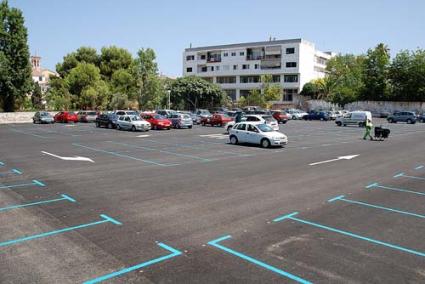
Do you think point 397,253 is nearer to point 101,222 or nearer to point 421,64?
point 101,222

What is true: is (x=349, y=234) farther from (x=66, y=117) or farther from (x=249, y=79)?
(x=249, y=79)

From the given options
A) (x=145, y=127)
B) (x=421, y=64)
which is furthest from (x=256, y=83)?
(x=145, y=127)

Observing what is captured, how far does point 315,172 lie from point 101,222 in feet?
29.0

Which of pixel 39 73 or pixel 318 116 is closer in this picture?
pixel 318 116

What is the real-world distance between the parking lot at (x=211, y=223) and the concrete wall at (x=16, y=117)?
42067 mm

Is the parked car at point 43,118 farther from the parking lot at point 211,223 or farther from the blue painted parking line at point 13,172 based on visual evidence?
the blue painted parking line at point 13,172

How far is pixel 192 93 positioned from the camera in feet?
229

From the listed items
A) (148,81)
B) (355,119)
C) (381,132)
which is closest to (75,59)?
(148,81)

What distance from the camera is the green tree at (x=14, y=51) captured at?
53031 mm

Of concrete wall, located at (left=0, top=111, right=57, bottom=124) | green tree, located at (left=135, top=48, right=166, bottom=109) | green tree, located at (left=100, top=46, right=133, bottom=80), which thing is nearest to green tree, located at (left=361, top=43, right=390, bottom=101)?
green tree, located at (left=135, top=48, right=166, bottom=109)

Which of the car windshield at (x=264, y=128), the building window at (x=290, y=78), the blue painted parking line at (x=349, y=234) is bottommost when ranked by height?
the blue painted parking line at (x=349, y=234)

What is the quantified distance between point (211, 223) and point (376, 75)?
7555 centimetres

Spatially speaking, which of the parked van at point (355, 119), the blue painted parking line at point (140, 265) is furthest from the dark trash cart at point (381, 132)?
the blue painted parking line at point (140, 265)

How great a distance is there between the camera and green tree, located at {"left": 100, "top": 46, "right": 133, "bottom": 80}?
74.2 metres
